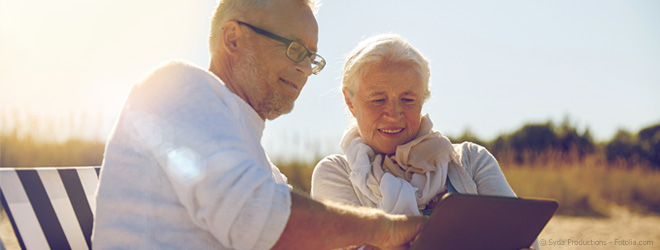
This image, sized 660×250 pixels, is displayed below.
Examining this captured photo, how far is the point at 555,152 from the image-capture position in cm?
1253

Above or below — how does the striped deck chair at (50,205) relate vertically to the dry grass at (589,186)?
above

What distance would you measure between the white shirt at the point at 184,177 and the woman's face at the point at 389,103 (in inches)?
46.6

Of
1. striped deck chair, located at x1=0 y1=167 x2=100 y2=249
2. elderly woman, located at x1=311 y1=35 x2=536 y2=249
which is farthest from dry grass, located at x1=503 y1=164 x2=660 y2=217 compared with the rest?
striped deck chair, located at x1=0 y1=167 x2=100 y2=249

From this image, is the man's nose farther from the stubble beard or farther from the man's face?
the stubble beard

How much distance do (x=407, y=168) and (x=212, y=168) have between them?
5.27ft

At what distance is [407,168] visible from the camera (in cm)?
280

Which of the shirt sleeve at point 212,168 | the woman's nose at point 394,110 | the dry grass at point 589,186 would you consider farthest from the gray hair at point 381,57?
the dry grass at point 589,186

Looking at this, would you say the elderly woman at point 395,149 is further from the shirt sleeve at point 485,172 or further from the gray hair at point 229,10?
the gray hair at point 229,10

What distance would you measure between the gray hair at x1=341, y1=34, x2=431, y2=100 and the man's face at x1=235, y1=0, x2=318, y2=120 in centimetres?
54

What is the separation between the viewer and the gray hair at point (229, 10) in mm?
2293

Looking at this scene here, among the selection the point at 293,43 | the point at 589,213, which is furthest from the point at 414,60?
the point at 589,213

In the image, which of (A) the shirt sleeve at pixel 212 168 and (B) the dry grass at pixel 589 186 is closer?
(A) the shirt sleeve at pixel 212 168

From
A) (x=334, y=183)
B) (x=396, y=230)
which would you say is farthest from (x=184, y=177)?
(x=334, y=183)

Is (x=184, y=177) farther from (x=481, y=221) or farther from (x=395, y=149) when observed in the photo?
(x=395, y=149)
